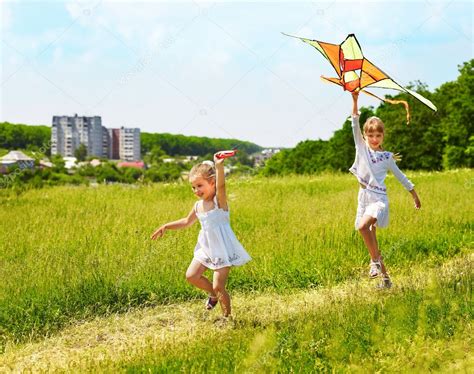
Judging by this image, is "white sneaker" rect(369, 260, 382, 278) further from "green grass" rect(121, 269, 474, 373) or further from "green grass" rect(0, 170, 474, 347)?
"green grass" rect(121, 269, 474, 373)

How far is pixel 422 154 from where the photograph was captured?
161 feet

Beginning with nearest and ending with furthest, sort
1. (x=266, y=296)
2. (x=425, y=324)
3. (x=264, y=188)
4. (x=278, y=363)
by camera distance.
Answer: (x=278, y=363), (x=425, y=324), (x=266, y=296), (x=264, y=188)

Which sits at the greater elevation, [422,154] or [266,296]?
[422,154]

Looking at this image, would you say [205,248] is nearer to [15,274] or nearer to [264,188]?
[15,274]

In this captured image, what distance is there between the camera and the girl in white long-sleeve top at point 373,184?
24.9ft

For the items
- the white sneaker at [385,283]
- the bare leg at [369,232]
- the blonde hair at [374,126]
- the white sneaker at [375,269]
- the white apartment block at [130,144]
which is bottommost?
the white sneaker at [385,283]

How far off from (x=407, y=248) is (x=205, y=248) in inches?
186

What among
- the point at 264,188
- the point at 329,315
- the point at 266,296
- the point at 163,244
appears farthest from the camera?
the point at 264,188

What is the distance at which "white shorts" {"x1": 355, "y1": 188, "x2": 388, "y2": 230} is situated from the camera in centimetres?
755

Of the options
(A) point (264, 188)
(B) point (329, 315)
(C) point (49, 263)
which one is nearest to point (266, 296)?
(B) point (329, 315)

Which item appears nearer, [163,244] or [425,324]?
[425,324]

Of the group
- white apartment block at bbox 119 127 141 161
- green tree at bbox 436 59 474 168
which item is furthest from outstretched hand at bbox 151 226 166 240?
green tree at bbox 436 59 474 168

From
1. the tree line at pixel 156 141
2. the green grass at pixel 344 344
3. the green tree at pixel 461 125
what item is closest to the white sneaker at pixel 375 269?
the green grass at pixel 344 344

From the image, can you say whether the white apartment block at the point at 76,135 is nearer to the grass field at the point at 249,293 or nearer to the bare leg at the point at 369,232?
the grass field at the point at 249,293
